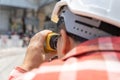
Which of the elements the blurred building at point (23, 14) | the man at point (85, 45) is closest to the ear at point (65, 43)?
the man at point (85, 45)

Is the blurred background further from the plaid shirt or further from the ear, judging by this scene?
the plaid shirt

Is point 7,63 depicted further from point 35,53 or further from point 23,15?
point 23,15

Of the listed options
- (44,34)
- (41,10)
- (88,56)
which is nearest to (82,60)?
(88,56)

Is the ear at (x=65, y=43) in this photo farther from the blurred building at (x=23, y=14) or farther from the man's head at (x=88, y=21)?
the blurred building at (x=23, y=14)

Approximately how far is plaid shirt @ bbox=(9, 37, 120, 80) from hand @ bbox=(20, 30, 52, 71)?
0.65 ft

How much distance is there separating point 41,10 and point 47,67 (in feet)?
102

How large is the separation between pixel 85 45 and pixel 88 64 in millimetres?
69

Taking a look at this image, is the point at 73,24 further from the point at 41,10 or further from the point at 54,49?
the point at 41,10

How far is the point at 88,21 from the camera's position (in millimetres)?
1221

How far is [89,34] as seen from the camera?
1218 mm

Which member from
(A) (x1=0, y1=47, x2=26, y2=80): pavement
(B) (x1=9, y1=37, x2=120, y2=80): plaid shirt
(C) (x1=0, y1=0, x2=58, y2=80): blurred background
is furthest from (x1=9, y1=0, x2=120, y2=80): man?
(C) (x1=0, y1=0, x2=58, y2=80): blurred background

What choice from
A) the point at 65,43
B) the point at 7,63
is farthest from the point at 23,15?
the point at 65,43

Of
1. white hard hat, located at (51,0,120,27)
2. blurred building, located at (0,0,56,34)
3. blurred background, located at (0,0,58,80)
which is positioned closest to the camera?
white hard hat, located at (51,0,120,27)

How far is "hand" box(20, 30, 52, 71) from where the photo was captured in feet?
4.49
